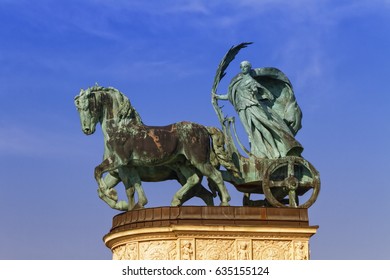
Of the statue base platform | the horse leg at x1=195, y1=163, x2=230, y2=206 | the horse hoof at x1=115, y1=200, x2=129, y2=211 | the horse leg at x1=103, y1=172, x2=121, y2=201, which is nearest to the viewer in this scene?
the statue base platform

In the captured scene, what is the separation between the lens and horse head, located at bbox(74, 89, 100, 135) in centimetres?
2952

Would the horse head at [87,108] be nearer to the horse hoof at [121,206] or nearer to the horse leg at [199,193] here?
the horse hoof at [121,206]

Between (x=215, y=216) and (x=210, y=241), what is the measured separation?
685mm

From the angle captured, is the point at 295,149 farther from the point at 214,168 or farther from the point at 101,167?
the point at 101,167

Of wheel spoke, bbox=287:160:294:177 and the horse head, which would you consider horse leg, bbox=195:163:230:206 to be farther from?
the horse head

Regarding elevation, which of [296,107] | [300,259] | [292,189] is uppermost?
[296,107]

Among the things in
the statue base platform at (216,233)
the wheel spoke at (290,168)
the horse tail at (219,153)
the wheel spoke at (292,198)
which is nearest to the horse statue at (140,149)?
the horse tail at (219,153)

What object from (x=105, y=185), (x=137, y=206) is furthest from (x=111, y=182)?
(x=137, y=206)

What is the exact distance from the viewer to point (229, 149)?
30031 mm

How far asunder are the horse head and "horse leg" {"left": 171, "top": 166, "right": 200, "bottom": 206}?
8.58ft

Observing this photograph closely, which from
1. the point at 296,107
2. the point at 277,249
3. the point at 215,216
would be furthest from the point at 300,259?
the point at 296,107

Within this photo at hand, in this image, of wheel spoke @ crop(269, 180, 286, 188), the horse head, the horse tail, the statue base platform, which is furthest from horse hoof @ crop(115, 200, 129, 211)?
wheel spoke @ crop(269, 180, 286, 188)

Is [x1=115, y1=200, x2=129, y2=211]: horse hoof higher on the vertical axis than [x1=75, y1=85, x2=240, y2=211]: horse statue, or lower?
lower

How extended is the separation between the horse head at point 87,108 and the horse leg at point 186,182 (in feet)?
8.58
